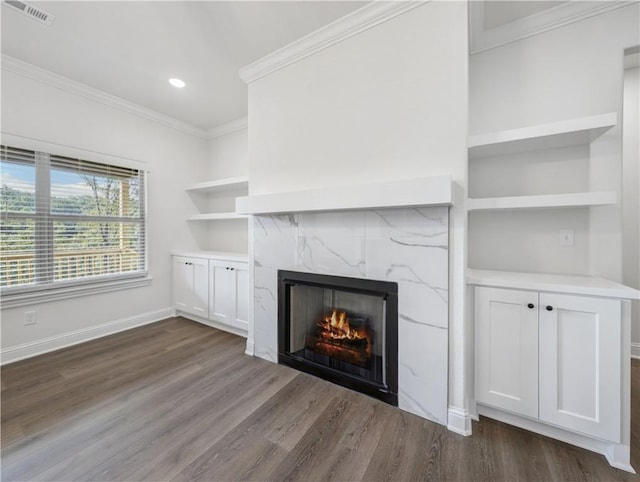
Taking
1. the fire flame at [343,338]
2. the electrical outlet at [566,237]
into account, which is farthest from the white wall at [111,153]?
the electrical outlet at [566,237]

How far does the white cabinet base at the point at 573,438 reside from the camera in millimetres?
1384

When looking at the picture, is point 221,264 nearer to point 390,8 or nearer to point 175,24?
point 175,24

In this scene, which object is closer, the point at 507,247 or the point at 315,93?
the point at 507,247

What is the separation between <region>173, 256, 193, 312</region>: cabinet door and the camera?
139 inches

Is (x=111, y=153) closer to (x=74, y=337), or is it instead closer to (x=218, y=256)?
(x=218, y=256)

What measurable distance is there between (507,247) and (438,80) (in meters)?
1.32

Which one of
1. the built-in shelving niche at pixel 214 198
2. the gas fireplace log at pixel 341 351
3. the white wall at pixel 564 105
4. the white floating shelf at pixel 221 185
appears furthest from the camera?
the built-in shelving niche at pixel 214 198

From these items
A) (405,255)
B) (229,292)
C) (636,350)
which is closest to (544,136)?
(405,255)

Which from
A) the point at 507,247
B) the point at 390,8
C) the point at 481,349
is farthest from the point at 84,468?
the point at 390,8

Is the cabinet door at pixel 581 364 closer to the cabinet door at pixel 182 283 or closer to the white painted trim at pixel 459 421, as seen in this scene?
the white painted trim at pixel 459 421

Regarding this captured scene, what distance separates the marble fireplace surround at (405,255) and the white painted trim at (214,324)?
4.50 ft

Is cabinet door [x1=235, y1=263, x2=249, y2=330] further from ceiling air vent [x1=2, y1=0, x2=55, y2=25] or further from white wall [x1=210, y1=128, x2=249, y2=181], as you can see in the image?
ceiling air vent [x1=2, y1=0, x2=55, y2=25]

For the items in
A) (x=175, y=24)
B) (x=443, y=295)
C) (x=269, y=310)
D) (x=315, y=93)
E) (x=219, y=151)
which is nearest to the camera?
(x=443, y=295)

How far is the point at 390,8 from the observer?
1848 mm
